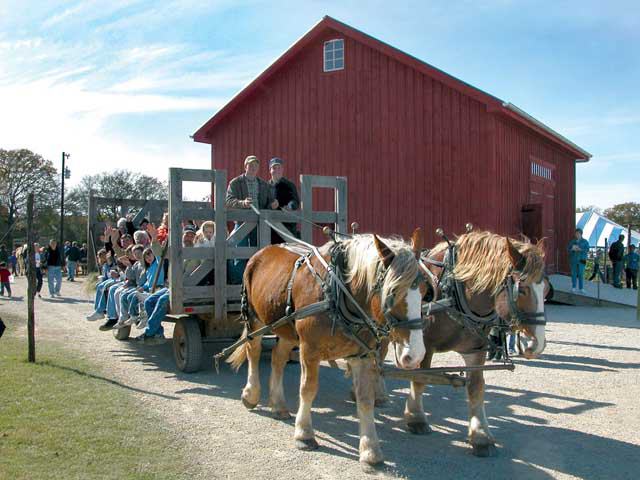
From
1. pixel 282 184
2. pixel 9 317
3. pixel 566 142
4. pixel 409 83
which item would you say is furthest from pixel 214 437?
pixel 566 142

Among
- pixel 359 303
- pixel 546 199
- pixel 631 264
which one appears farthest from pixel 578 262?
pixel 359 303

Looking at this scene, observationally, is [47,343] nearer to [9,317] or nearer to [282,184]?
[9,317]

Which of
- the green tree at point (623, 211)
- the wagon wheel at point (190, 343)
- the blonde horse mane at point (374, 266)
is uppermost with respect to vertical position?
the green tree at point (623, 211)

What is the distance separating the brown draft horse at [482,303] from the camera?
434cm

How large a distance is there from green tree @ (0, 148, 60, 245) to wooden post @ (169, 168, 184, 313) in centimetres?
3708

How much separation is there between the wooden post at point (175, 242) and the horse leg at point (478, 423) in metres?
3.46

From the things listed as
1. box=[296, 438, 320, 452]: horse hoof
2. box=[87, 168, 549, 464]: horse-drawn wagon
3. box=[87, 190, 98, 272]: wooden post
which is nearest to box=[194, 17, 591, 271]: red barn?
box=[87, 190, 98, 272]: wooden post

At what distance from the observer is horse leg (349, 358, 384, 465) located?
13.9 ft

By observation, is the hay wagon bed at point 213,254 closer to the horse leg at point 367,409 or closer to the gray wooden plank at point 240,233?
the gray wooden plank at point 240,233

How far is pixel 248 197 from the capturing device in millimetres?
7285

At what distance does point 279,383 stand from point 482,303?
2108 millimetres

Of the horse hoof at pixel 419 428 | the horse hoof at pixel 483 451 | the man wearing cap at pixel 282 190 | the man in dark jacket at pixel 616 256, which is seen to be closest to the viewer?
the horse hoof at pixel 483 451

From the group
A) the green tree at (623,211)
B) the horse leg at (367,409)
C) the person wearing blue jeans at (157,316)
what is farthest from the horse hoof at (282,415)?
the green tree at (623,211)

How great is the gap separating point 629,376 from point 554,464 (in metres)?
3.70
